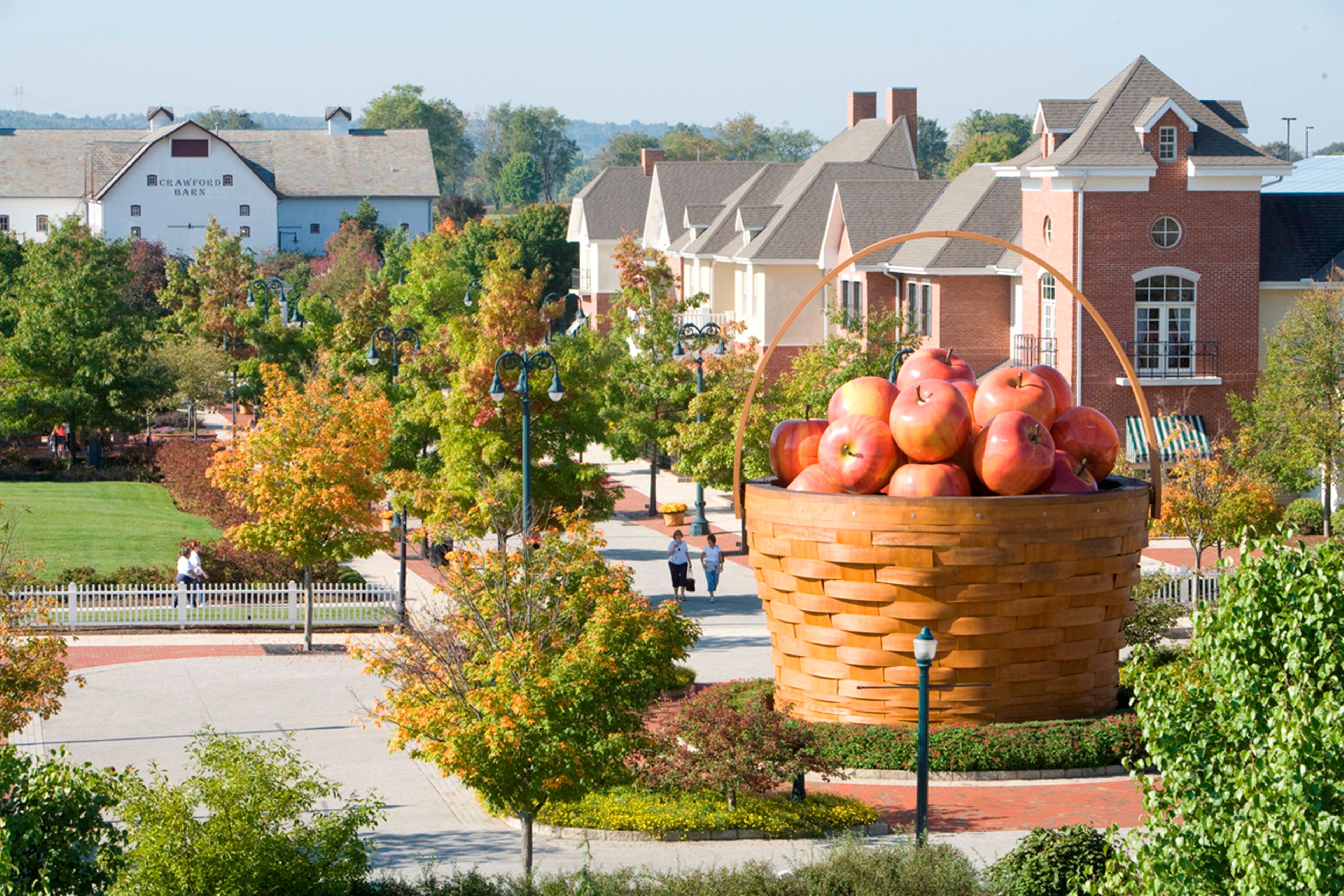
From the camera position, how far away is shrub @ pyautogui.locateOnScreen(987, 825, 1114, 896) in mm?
12445

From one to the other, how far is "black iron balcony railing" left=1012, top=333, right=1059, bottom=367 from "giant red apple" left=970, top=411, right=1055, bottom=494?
21.3m

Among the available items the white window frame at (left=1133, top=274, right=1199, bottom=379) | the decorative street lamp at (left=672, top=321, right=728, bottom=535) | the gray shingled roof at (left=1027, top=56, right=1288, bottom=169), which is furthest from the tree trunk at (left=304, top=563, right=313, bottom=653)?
the white window frame at (left=1133, top=274, right=1199, bottom=379)

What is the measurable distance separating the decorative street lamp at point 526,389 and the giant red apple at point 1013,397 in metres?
6.65

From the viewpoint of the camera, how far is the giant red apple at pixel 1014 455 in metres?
17.4

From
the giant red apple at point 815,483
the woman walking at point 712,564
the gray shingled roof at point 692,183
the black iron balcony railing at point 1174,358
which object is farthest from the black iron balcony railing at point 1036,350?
the gray shingled roof at point 692,183

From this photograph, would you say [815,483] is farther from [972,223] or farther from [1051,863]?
[972,223]

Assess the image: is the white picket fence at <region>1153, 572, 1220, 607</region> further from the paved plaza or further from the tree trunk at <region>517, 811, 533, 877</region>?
the tree trunk at <region>517, 811, 533, 877</region>

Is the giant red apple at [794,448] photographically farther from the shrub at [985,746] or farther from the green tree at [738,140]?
the green tree at [738,140]

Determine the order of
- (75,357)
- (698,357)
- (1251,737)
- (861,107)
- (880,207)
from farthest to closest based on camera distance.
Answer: (861,107)
(880,207)
(75,357)
(698,357)
(1251,737)

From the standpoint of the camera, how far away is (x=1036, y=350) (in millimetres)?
39344

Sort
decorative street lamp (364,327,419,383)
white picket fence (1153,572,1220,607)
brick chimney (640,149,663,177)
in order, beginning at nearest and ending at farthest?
1. white picket fence (1153,572,1220,607)
2. decorative street lamp (364,327,419,383)
3. brick chimney (640,149,663,177)

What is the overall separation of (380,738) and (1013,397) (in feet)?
30.3

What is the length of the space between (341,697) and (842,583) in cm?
830

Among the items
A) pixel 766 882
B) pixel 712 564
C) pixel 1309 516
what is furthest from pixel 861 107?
pixel 766 882
